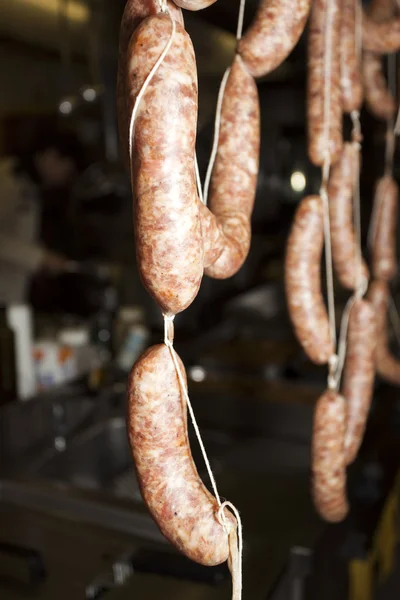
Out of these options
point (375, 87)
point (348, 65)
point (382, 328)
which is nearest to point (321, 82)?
point (348, 65)

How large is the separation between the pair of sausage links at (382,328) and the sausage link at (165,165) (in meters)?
0.99

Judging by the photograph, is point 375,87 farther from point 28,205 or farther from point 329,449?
point 28,205

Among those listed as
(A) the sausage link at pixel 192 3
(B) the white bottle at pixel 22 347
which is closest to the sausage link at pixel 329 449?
(A) the sausage link at pixel 192 3

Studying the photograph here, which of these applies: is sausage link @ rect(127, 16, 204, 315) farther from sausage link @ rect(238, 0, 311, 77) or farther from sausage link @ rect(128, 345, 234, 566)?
sausage link @ rect(238, 0, 311, 77)

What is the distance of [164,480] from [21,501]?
33.2 inches

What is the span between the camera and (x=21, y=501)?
1.41 metres

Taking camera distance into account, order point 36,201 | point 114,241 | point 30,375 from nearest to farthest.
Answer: point 30,375
point 114,241
point 36,201

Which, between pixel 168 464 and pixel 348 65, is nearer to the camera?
pixel 168 464

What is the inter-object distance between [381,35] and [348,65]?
18cm

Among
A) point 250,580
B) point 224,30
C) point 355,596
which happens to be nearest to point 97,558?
point 250,580

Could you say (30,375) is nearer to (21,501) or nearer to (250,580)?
(21,501)

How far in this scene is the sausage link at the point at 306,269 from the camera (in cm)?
112

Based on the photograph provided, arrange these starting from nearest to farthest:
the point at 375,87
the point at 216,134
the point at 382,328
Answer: the point at 216,134, the point at 375,87, the point at 382,328

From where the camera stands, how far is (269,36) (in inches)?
34.9
